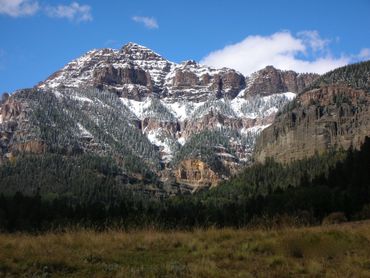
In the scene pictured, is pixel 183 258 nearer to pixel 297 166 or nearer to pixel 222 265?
pixel 222 265

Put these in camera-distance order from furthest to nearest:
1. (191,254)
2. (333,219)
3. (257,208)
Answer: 1. (257,208)
2. (333,219)
3. (191,254)

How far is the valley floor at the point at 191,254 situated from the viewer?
880 cm

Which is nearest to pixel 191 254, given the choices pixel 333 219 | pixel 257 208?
pixel 333 219

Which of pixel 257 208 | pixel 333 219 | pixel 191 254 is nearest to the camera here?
pixel 191 254

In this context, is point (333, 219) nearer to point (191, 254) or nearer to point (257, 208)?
point (191, 254)

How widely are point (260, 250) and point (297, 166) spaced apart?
185510mm

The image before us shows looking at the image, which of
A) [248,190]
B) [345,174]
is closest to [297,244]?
[345,174]

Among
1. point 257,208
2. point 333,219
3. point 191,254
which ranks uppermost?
point 191,254

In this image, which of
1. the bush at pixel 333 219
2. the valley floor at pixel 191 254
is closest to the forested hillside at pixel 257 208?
the bush at pixel 333 219

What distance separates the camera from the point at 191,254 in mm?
10930

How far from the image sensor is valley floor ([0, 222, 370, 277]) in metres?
8.80

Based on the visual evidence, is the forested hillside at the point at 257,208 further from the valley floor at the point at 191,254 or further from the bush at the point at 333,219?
the valley floor at the point at 191,254

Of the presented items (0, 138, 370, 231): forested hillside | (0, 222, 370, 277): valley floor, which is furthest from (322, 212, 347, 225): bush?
(0, 222, 370, 277): valley floor

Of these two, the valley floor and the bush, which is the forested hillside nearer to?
the bush
